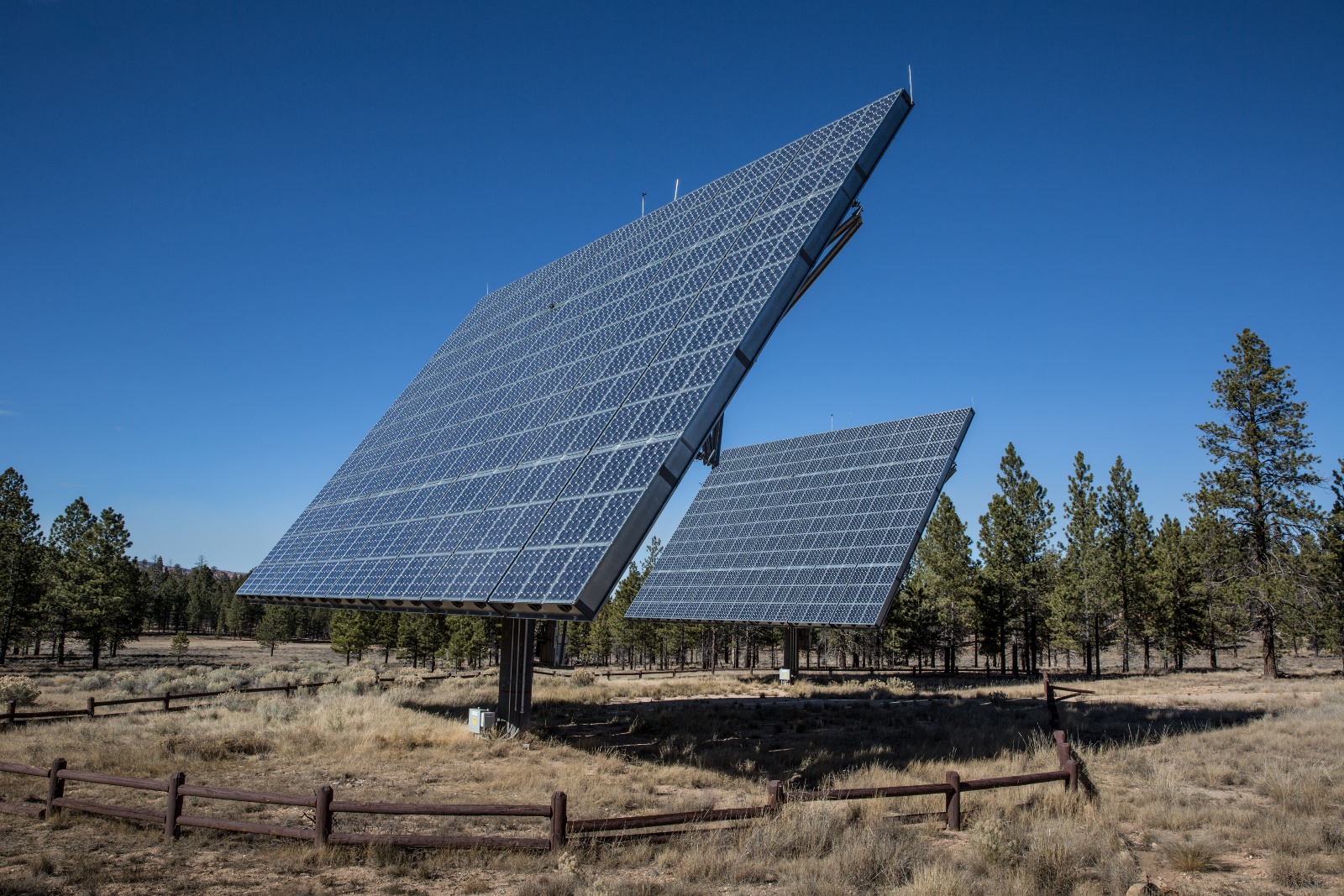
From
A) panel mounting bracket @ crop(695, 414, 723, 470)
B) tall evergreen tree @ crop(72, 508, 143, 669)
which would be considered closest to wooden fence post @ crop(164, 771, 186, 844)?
panel mounting bracket @ crop(695, 414, 723, 470)

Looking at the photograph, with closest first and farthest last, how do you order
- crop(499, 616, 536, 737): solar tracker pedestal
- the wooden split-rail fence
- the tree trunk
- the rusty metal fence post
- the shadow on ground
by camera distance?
the wooden split-rail fence, the rusty metal fence post, the shadow on ground, crop(499, 616, 536, 737): solar tracker pedestal, the tree trunk

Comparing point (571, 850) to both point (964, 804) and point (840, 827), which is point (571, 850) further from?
point (964, 804)

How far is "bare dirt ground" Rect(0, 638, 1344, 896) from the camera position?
9328mm

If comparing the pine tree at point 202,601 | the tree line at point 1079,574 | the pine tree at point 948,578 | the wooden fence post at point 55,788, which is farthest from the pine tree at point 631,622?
the pine tree at point 202,601

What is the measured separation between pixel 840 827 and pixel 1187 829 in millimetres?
5367

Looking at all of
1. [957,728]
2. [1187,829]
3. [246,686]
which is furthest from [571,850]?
[246,686]

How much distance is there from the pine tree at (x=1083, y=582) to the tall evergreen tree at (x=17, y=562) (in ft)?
233

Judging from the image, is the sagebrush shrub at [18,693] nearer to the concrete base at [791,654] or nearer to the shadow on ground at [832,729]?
the shadow on ground at [832,729]

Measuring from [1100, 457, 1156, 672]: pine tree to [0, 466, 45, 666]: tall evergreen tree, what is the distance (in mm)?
75573

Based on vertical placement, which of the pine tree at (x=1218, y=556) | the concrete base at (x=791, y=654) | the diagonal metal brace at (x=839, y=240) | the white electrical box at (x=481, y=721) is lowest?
the concrete base at (x=791, y=654)

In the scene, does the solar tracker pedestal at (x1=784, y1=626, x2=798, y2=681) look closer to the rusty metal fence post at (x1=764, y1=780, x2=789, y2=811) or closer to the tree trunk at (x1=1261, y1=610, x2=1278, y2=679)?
the tree trunk at (x1=1261, y1=610, x2=1278, y2=679)

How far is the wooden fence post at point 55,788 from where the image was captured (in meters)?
11.8

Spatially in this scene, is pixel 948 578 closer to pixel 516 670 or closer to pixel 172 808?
pixel 516 670

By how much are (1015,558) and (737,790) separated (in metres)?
44.4
